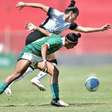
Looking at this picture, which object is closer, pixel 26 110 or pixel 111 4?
pixel 26 110

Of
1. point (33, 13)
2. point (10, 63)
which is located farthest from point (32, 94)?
point (33, 13)

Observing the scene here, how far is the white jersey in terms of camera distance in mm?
12883

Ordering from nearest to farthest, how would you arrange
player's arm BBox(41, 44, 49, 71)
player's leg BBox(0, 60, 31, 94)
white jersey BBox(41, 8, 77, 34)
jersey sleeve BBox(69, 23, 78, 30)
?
player's arm BBox(41, 44, 49, 71) < player's leg BBox(0, 60, 31, 94) < white jersey BBox(41, 8, 77, 34) < jersey sleeve BBox(69, 23, 78, 30)

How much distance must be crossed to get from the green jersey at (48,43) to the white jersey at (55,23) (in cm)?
21

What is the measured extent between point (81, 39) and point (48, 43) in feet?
91.8

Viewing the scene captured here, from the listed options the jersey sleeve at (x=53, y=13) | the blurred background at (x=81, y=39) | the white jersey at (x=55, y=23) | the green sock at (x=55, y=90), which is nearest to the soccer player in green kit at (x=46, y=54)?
the green sock at (x=55, y=90)

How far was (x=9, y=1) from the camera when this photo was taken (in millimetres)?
49094

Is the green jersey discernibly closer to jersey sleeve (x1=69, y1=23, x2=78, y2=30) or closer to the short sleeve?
the short sleeve

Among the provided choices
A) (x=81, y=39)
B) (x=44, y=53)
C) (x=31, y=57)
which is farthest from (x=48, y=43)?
(x=81, y=39)

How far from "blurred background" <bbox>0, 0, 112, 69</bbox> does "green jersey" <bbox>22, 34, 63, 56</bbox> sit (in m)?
22.1

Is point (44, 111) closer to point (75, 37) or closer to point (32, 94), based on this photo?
point (75, 37)

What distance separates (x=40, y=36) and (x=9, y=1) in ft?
120

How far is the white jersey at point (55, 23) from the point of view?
42.3 ft

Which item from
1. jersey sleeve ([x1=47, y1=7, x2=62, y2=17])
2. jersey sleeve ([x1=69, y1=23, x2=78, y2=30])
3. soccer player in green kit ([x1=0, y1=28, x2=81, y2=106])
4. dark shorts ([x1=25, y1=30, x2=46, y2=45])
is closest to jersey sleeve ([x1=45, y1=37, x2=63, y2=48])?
soccer player in green kit ([x1=0, y1=28, x2=81, y2=106])
